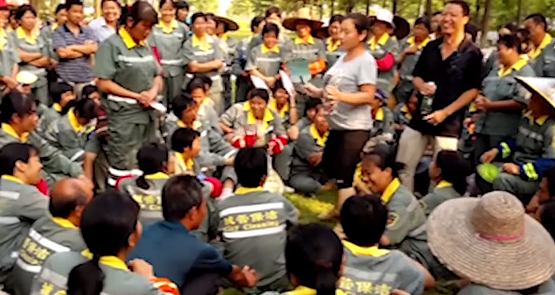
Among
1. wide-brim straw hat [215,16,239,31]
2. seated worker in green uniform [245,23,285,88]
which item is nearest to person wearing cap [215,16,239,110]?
wide-brim straw hat [215,16,239,31]

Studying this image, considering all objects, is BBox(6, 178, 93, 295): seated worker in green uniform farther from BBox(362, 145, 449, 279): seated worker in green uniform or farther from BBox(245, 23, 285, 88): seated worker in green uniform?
BBox(245, 23, 285, 88): seated worker in green uniform

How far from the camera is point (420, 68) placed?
5.19 m

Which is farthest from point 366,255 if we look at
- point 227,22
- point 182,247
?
point 227,22

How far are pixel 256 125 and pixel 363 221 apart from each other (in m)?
3.51

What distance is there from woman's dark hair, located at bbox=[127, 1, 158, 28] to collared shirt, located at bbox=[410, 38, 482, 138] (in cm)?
200

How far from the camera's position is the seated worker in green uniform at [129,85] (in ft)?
15.9

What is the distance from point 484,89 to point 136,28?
3.00 m

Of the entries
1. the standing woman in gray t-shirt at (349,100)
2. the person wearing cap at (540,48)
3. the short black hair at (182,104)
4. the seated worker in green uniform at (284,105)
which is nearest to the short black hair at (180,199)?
the standing woman in gray t-shirt at (349,100)

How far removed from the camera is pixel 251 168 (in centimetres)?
390

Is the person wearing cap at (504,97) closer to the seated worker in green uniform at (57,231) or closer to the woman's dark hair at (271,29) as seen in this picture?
the woman's dark hair at (271,29)

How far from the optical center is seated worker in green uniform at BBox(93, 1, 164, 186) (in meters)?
4.86

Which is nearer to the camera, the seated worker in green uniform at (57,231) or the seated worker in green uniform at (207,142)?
the seated worker in green uniform at (57,231)

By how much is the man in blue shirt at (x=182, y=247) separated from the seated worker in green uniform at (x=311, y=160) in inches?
127

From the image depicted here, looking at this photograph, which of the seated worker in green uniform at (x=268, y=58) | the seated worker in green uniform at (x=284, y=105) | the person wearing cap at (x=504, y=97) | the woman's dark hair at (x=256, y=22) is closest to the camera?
the person wearing cap at (x=504, y=97)
